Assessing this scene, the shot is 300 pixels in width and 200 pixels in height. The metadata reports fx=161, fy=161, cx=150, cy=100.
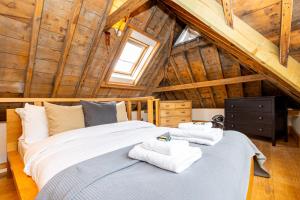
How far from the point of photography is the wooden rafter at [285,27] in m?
1.16

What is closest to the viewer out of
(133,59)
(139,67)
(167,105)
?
(133,59)

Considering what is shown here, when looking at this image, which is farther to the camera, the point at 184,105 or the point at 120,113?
the point at 184,105

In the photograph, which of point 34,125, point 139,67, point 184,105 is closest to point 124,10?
point 139,67

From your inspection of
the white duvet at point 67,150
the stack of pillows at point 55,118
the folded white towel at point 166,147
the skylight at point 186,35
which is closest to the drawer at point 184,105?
the skylight at point 186,35

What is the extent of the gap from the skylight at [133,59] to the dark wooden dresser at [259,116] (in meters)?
1.96

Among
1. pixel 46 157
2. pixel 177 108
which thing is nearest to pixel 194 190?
pixel 46 157

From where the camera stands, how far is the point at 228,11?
143cm

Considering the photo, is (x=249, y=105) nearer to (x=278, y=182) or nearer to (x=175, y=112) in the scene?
(x=175, y=112)

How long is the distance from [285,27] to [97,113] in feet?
6.68

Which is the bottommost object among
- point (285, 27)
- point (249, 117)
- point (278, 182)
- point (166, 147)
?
point (278, 182)

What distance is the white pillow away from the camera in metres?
1.63

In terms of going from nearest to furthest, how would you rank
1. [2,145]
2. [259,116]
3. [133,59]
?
1. [2,145]
2. [259,116]
3. [133,59]

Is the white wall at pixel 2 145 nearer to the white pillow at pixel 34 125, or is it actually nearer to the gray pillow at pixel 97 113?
the white pillow at pixel 34 125

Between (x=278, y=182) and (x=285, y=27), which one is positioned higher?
(x=285, y=27)
